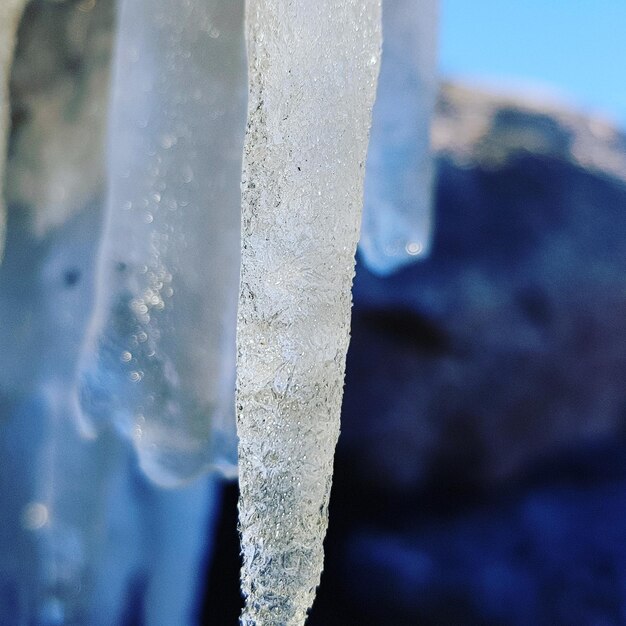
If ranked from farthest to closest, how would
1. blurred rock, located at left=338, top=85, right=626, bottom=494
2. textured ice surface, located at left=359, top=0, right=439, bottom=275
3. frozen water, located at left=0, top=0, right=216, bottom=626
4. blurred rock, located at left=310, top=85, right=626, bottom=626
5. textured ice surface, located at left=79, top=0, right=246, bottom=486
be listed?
blurred rock, located at left=338, top=85, right=626, bottom=494 < blurred rock, located at left=310, top=85, right=626, bottom=626 < frozen water, located at left=0, top=0, right=216, bottom=626 < textured ice surface, located at left=359, top=0, right=439, bottom=275 < textured ice surface, located at left=79, top=0, right=246, bottom=486

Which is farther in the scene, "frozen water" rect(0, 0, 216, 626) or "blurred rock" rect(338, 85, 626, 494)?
"blurred rock" rect(338, 85, 626, 494)

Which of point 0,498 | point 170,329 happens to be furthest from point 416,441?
point 170,329

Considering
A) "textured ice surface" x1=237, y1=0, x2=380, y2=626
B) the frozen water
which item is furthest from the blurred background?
"textured ice surface" x1=237, y1=0, x2=380, y2=626

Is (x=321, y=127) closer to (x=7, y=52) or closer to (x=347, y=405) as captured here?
(x=7, y=52)

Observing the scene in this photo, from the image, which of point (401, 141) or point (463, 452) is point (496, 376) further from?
point (401, 141)

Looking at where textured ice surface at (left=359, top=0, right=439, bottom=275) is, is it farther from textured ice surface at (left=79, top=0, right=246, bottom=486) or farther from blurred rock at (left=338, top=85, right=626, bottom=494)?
blurred rock at (left=338, top=85, right=626, bottom=494)
